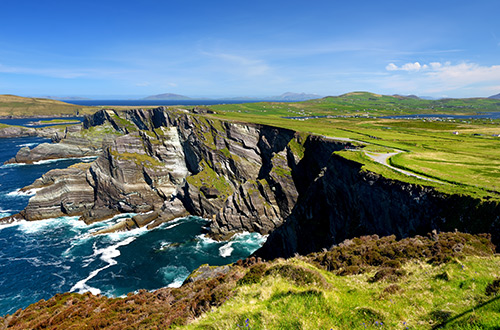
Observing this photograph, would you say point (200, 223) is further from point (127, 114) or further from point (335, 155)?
point (127, 114)

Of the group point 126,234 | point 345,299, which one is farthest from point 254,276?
point 126,234

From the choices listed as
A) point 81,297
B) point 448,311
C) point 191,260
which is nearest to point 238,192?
point 191,260

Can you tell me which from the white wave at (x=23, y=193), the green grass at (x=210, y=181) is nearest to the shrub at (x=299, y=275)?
the green grass at (x=210, y=181)

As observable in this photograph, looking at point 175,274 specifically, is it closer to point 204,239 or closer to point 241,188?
point 204,239

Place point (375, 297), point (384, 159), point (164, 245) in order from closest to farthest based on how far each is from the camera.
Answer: point (375, 297) < point (384, 159) < point (164, 245)

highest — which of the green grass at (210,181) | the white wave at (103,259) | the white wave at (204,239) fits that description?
the green grass at (210,181)

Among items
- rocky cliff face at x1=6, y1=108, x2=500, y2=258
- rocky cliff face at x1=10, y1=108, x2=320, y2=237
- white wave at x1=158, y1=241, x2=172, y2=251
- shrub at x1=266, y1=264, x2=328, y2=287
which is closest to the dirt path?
rocky cliff face at x1=6, y1=108, x2=500, y2=258

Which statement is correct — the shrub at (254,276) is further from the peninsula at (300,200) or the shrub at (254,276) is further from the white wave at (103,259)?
the white wave at (103,259)
